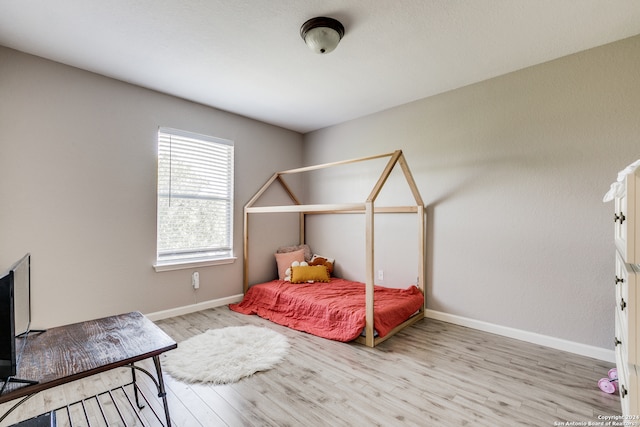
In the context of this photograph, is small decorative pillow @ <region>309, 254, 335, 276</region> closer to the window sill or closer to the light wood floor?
the window sill

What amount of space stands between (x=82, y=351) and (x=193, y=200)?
234 centimetres

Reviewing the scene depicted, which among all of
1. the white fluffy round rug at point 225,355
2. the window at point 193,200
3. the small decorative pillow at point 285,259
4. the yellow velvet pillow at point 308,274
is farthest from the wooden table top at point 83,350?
the small decorative pillow at point 285,259

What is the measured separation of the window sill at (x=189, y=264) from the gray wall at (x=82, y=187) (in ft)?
0.23

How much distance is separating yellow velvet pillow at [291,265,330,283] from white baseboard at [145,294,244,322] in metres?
0.75

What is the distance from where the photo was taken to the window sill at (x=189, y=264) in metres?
3.06

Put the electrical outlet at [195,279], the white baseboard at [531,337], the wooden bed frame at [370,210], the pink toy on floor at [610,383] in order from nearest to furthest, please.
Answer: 1. the pink toy on floor at [610,383]
2. the white baseboard at [531,337]
3. the wooden bed frame at [370,210]
4. the electrical outlet at [195,279]

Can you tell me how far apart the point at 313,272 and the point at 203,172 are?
71.3 inches

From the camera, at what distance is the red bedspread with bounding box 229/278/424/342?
2645mm

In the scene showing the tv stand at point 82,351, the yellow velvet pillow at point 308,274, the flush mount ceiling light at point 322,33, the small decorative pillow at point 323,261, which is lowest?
the yellow velvet pillow at point 308,274

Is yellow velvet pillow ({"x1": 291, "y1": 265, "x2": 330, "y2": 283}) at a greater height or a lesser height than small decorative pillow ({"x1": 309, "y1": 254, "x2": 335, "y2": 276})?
lesser

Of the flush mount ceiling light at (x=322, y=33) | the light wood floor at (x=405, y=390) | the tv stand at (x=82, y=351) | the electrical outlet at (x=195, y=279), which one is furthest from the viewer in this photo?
the electrical outlet at (x=195, y=279)

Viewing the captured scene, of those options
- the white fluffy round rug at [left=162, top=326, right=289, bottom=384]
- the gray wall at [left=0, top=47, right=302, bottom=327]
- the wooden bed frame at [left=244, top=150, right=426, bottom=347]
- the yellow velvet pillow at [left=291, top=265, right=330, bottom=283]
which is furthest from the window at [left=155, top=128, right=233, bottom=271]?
the white fluffy round rug at [left=162, top=326, right=289, bottom=384]

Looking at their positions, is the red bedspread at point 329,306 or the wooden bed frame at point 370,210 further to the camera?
the red bedspread at point 329,306

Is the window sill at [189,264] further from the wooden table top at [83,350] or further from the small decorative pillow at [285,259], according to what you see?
the wooden table top at [83,350]
